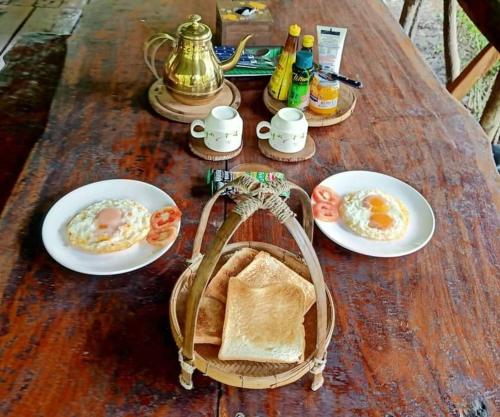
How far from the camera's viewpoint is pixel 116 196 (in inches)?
42.2

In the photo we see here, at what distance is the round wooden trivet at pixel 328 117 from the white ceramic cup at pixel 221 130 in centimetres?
19

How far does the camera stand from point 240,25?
1.53m

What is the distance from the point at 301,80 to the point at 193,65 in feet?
0.87

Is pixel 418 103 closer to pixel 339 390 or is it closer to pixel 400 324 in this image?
pixel 400 324

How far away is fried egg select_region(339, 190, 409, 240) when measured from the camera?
3.36 ft

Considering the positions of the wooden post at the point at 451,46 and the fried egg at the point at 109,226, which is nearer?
the fried egg at the point at 109,226

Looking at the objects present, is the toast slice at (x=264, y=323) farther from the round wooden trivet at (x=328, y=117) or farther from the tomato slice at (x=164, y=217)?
the round wooden trivet at (x=328, y=117)

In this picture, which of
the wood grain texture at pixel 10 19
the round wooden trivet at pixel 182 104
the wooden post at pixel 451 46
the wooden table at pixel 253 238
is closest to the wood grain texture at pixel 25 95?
the wooden table at pixel 253 238

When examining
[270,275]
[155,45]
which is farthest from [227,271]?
[155,45]

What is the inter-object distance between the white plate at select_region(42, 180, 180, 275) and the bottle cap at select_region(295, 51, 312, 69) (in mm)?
475

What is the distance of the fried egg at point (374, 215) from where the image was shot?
102 centimetres

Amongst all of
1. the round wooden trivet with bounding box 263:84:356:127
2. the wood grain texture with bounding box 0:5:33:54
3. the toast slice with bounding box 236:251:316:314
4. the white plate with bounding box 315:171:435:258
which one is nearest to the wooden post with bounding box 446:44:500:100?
the round wooden trivet with bounding box 263:84:356:127

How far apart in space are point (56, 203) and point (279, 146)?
50 cm

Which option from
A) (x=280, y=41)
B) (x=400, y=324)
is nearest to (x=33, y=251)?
(x=400, y=324)
